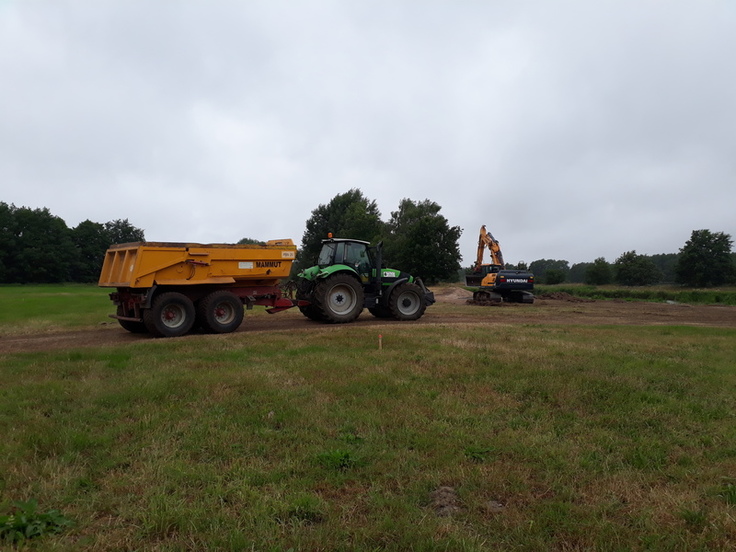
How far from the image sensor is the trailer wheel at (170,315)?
1204 centimetres

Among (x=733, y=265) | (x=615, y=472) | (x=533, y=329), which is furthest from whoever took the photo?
(x=733, y=265)

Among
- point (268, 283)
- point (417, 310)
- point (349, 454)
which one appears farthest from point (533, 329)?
point (349, 454)

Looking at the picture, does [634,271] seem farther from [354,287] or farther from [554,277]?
[354,287]

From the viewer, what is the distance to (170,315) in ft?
41.1

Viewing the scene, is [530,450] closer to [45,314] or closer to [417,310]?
[417,310]

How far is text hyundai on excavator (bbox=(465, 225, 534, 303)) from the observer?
2605 centimetres

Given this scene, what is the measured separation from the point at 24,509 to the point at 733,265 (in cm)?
6258

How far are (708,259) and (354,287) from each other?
50987 mm

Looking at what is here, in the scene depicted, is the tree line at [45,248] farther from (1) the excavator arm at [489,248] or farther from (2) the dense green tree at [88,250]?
(1) the excavator arm at [489,248]

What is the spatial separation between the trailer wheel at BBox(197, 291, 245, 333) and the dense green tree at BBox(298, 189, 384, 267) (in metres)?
61.8

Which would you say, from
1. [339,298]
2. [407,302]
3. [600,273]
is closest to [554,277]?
[600,273]

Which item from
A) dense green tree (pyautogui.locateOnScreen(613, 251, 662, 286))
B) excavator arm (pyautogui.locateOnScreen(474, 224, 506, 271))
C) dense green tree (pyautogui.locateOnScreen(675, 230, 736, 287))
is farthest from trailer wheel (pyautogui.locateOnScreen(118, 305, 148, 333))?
dense green tree (pyautogui.locateOnScreen(613, 251, 662, 286))

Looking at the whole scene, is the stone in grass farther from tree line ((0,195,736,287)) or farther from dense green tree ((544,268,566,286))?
dense green tree ((544,268,566,286))

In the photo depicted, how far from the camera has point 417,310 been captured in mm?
16281
